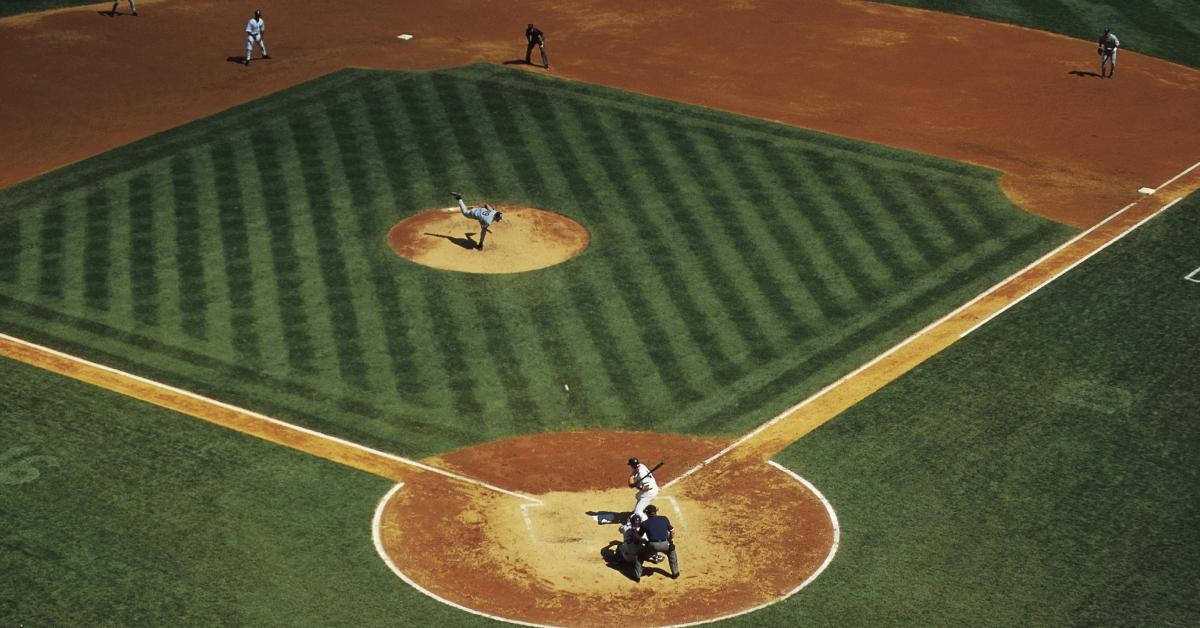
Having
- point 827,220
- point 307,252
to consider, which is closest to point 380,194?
point 307,252

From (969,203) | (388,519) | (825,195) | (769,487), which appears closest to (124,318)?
(388,519)

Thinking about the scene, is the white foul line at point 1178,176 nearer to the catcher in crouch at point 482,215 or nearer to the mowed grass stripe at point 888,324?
the mowed grass stripe at point 888,324

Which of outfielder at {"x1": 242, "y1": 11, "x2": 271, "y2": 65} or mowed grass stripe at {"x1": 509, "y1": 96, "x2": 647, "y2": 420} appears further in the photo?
outfielder at {"x1": 242, "y1": 11, "x2": 271, "y2": 65}

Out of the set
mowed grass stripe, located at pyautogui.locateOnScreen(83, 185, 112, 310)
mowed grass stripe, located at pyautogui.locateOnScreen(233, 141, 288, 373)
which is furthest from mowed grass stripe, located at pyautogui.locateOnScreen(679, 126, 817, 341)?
mowed grass stripe, located at pyautogui.locateOnScreen(83, 185, 112, 310)

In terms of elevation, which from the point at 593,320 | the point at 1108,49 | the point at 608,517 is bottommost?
the point at 593,320

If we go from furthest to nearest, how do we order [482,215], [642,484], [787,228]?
[787,228] → [482,215] → [642,484]

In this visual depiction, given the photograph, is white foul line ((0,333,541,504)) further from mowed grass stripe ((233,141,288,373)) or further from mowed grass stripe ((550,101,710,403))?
mowed grass stripe ((550,101,710,403))

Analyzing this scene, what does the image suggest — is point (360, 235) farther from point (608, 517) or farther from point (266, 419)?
point (608, 517)

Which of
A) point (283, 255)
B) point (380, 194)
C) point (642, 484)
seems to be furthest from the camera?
point (380, 194)
